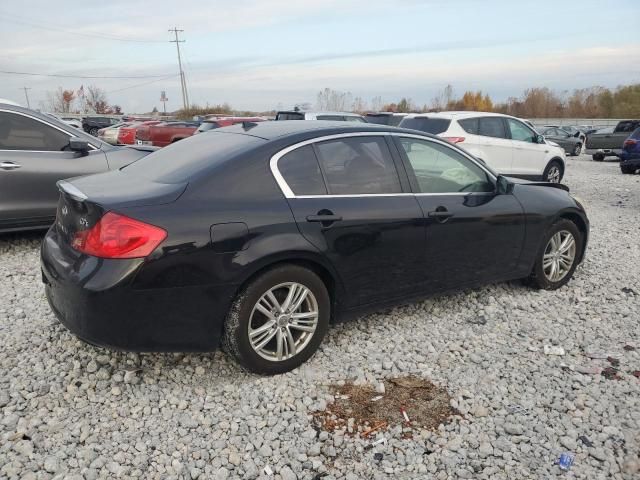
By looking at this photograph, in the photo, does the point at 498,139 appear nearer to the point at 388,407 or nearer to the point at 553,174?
the point at 553,174

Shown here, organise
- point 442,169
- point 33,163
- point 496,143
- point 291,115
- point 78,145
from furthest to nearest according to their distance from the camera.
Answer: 1. point 291,115
2. point 496,143
3. point 78,145
4. point 33,163
5. point 442,169

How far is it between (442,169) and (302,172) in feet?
4.29

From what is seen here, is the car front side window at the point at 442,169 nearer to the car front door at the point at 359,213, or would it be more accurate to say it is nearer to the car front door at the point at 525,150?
the car front door at the point at 359,213

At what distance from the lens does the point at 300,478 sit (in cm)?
246

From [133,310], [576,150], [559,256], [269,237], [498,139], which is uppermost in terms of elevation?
[269,237]

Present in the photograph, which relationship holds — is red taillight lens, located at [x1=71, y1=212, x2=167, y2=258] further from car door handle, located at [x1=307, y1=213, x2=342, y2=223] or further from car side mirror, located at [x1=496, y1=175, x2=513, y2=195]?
car side mirror, located at [x1=496, y1=175, x2=513, y2=195]

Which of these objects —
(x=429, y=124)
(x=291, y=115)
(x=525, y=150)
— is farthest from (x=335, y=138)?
(x=291, y=115)

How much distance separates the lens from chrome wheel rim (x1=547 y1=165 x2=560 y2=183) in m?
11.4

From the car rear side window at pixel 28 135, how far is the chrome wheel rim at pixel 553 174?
9.71 m

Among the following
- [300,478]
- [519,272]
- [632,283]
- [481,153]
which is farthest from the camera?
[481,153]

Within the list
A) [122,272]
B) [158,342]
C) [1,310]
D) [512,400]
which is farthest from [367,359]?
[1,310]

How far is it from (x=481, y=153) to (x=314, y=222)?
7713 millimetres

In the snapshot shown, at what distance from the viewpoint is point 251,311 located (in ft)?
10.0

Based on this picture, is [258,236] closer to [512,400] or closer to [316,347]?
[316,347]
